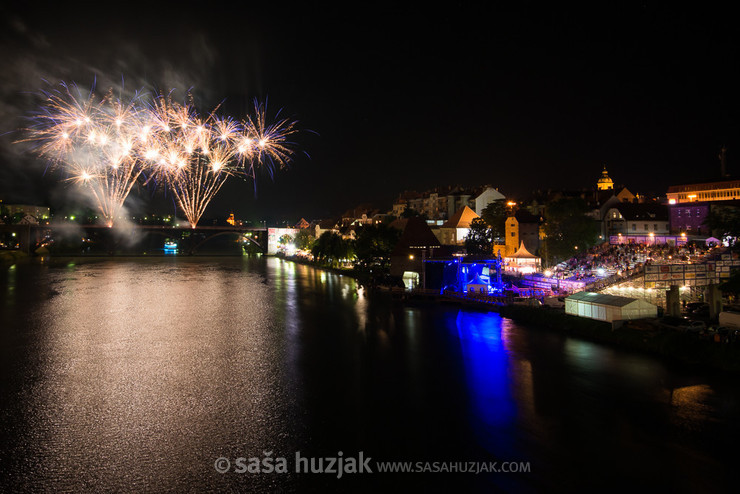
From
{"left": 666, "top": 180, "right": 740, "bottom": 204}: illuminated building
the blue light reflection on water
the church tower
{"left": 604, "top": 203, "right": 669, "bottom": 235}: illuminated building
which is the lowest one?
the blue light reflection on water

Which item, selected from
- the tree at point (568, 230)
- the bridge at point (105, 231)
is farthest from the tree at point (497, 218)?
the bridge at point (105, 231)

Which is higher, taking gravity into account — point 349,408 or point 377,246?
point 377,246

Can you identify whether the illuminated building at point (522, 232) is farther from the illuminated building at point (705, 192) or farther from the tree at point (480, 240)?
the illuminated building at point (705, 192)

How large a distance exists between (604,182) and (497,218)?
20.2 metres

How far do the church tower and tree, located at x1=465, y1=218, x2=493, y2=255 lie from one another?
21.6 metres

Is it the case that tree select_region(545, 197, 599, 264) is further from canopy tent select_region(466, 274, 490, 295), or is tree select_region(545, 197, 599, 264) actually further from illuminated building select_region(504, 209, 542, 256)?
canopy tent select_region(466, 274, 490, 295)

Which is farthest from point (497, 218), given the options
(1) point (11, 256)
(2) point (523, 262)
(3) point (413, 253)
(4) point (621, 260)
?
(1) point (11, 256)

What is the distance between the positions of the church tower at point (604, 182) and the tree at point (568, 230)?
24.0m

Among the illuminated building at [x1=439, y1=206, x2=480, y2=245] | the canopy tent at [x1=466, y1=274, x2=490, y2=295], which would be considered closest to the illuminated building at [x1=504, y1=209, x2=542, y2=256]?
the illuminated building at [x1=439, y1=206, x2=480, y2=245]

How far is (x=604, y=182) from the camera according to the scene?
167 feet

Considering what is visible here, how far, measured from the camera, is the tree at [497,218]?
38.6 m

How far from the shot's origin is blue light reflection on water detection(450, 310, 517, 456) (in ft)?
29.6

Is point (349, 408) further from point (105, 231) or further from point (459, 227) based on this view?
point (105, 231)

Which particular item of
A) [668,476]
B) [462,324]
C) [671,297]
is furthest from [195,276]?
[668,476]
